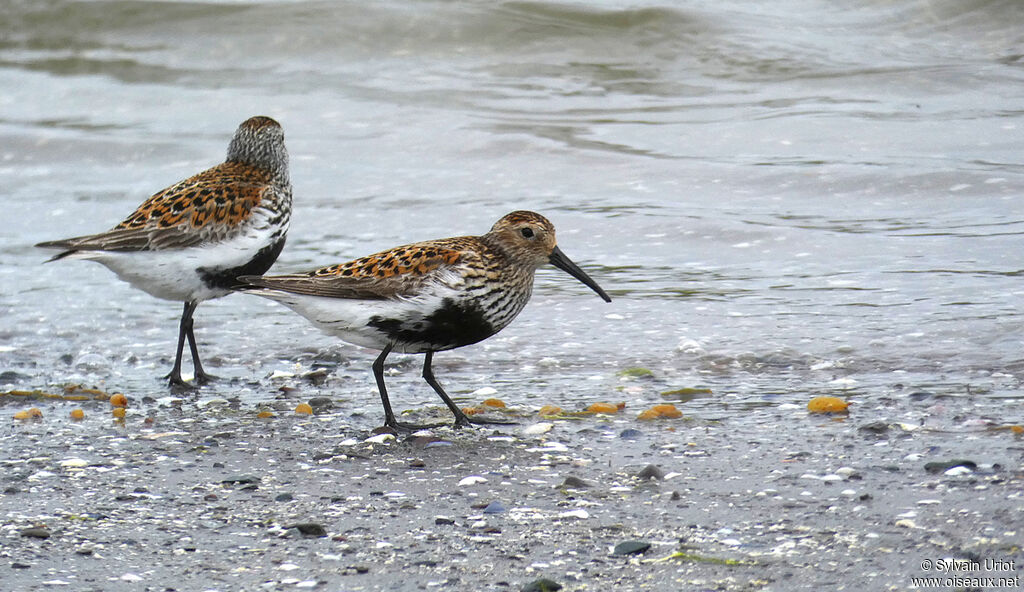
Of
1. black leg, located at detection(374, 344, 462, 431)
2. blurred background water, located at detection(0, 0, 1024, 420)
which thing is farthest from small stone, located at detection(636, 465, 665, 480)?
black leg, located at detection(374, 344, 462, 431)

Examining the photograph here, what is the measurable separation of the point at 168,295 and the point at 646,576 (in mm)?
4539

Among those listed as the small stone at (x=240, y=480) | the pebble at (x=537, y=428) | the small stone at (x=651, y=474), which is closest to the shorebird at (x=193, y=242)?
the small stone at (x=240, y=480)

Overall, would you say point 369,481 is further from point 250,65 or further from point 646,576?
point 250,65

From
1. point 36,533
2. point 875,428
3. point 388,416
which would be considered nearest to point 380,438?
point 388,416

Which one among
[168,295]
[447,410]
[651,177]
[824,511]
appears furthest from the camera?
[651,177]

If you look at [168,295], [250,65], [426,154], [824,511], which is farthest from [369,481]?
[250,65]

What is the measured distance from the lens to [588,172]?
45.9ft

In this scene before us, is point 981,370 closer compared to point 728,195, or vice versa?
point 981,370

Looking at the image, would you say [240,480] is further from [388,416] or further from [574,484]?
[574,484]

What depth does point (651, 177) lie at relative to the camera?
13633mm

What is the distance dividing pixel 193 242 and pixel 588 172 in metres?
6.74

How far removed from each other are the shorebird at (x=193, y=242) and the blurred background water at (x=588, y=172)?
567mm

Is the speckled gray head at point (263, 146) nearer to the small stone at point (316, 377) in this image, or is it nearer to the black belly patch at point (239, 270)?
the black belly patch at point (239, 270)

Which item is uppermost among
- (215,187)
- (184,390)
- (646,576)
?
(215,187)
